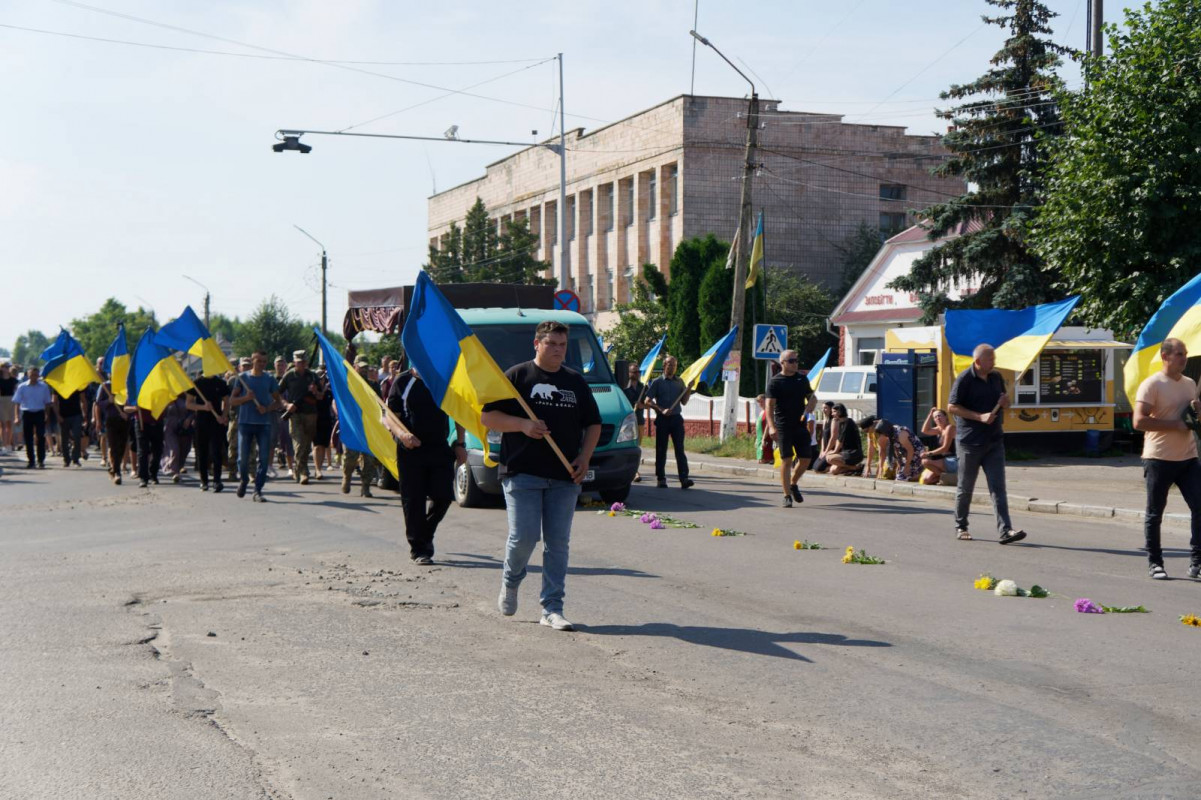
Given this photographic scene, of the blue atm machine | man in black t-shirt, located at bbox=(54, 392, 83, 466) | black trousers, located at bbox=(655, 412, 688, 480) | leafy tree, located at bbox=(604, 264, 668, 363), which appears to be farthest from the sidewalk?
leafy tree, located at bbox=(604, 264, 668, 363)

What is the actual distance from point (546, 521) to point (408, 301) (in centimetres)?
1217

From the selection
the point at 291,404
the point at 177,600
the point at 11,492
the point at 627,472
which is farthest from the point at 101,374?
the point at 177,600

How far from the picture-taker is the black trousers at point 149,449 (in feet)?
65.6

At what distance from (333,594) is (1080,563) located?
20.8 ft

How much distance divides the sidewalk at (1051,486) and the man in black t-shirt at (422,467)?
8.59 metres

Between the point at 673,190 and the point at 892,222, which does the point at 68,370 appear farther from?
the point at 892,222

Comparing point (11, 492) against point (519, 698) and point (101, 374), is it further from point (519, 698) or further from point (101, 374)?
point (519, 698)

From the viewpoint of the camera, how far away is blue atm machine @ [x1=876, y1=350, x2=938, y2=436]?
24.2 metres

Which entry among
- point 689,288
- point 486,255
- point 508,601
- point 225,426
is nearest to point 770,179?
point 689,288

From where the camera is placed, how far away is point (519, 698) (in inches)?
249

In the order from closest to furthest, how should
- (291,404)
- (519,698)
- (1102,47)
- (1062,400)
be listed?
(519,698), (291,404), (1102,47), (1062,400)

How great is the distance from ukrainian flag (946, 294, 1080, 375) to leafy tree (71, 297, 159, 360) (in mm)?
150935

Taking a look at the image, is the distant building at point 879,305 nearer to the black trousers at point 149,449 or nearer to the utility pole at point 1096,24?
the utility pole at point 1096,24

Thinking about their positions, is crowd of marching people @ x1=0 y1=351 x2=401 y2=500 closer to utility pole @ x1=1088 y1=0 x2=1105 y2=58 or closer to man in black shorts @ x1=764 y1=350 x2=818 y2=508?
man in black shorts @ x1=764 y1=350 x2=818 y2=508
